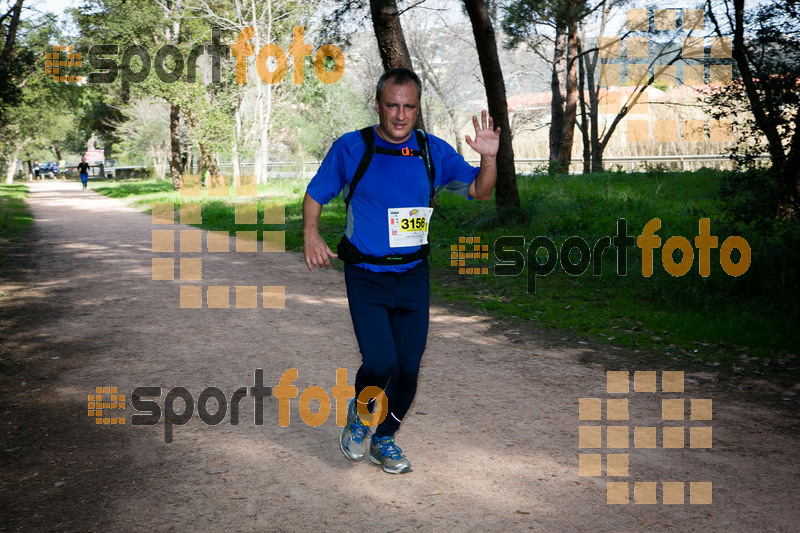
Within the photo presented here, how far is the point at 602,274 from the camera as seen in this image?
34.0 feet

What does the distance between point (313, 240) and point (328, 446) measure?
1.50 metres

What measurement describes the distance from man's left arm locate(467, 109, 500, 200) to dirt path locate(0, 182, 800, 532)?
167cm

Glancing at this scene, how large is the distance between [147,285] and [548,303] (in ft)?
19.5

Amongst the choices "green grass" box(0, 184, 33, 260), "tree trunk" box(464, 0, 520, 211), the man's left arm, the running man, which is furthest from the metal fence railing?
"green grass" box(0, 184, 33, 260)

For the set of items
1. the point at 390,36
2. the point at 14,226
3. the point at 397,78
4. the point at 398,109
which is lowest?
the point at 14,226

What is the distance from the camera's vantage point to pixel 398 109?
147 inches

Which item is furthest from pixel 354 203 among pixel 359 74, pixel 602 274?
pixel 359 74

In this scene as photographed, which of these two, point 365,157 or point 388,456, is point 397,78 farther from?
point 388,456
